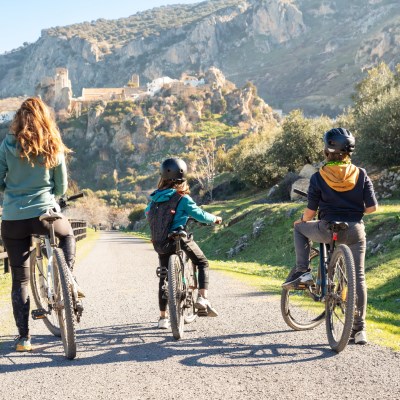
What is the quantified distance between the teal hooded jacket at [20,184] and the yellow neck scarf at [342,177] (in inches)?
120

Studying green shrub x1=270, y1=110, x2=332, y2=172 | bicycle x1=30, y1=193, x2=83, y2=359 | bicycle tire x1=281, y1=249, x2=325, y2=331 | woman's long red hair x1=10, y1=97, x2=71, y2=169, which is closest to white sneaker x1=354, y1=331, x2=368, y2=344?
bicycle tire x1=281, y1=249, x2=325, y2=331

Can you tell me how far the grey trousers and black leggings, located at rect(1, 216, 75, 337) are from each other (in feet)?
8.94

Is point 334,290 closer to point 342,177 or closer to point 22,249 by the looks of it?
point 342,177

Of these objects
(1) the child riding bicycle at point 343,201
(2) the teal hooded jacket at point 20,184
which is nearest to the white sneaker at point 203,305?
(1) the child riding bicycle at point 343,201

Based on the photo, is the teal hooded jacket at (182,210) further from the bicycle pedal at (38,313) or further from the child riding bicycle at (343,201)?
the bicycle pedal at (38,313)

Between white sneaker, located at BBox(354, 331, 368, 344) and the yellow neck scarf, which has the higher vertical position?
the yellow neck scarf

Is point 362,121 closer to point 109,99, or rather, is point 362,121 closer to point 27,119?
point 27,119

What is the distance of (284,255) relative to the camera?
2042 centimetres

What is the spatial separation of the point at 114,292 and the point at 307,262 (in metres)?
5.31

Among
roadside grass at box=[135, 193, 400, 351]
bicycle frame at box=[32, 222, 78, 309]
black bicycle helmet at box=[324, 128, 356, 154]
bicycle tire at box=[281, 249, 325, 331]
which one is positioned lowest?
roadside grass at box=[135, 193, 400, 351]

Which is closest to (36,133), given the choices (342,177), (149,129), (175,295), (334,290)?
(175,295)

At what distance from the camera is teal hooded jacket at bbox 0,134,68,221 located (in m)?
5.60

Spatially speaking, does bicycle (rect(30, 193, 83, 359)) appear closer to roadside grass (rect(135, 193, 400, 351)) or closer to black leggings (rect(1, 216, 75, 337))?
black leggings (rect(1, 216, 75, 337))

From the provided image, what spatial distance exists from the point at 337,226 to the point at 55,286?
10.4ft
